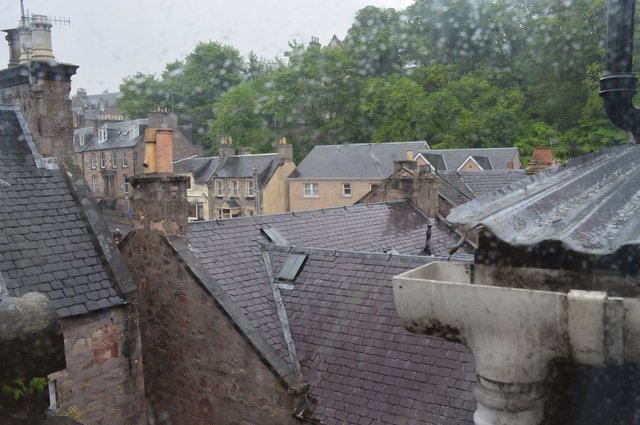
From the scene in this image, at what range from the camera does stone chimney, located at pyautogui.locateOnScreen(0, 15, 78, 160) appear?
10742 millimetres

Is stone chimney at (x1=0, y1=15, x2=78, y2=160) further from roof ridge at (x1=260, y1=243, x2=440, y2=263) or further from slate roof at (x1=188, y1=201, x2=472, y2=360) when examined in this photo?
roof ridge at (x1=260, y1=243, x2=440, y2=263)

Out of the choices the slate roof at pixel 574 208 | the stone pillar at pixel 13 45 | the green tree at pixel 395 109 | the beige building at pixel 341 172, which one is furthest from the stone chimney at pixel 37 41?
the green tree at pixel 395 109

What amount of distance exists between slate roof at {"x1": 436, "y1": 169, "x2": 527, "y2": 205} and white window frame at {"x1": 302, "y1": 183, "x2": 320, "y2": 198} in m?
19.9

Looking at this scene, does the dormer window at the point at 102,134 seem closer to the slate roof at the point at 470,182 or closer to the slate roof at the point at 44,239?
the slate roof at the point at 470,182

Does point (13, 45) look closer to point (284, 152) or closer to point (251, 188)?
point (251, 188)

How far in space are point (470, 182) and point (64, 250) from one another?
18.4m

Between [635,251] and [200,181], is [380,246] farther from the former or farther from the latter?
[200,181]

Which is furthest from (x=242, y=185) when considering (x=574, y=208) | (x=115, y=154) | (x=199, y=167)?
(x=574, y=208)

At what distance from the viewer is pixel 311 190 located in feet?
145

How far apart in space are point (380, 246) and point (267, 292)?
414cm

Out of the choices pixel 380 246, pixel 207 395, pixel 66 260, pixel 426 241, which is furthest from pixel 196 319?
pixel 426 241

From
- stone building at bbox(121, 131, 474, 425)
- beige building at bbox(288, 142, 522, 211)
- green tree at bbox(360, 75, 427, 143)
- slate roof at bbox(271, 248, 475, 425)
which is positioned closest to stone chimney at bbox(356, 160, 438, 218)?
stone building at bbox(121, 131, 474, 425)

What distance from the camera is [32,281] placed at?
8.77 m

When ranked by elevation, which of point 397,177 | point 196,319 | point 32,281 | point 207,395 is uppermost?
point 397,177
